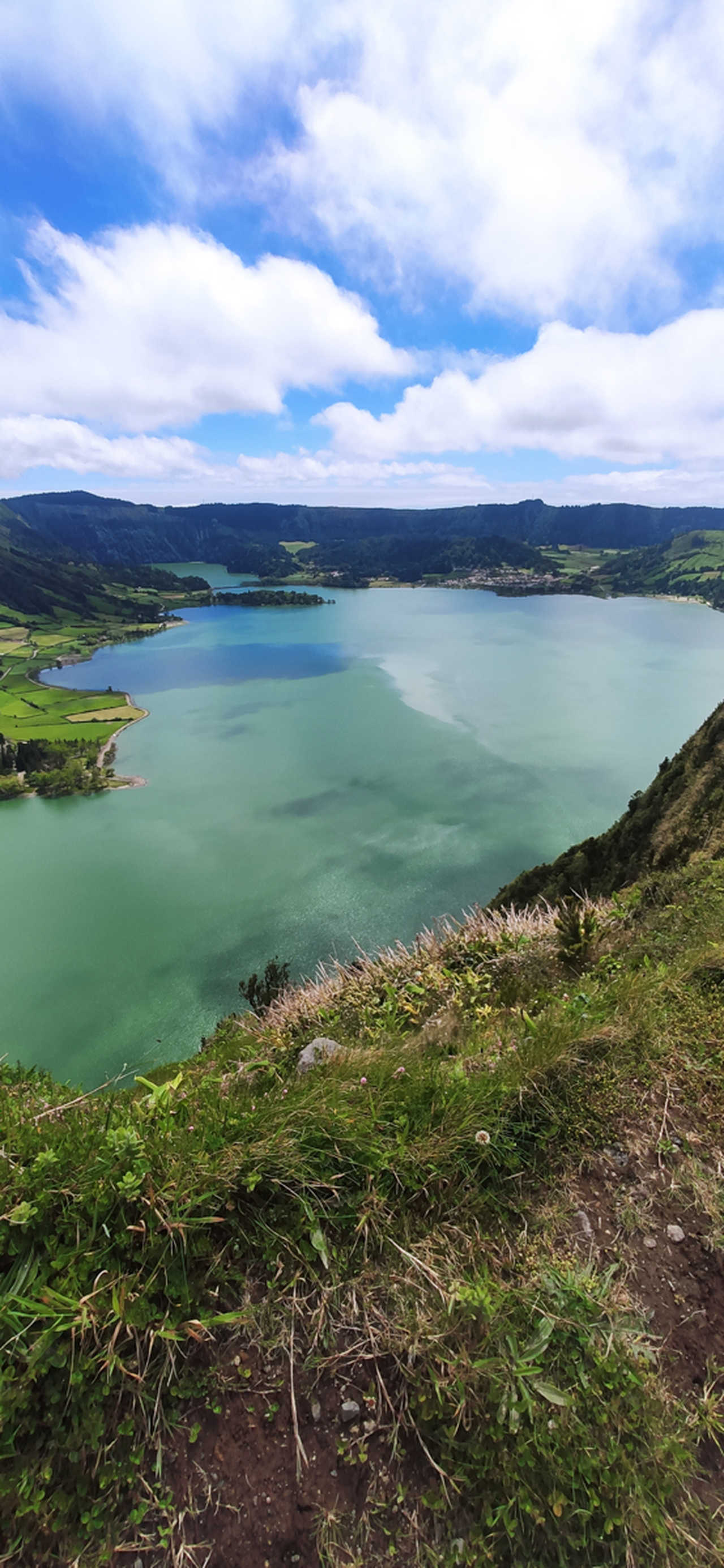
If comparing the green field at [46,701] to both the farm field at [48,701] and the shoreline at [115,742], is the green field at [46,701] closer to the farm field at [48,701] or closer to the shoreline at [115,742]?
the farm field at [48,701]

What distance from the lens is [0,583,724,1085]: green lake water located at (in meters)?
36.7

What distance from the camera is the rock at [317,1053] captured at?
426cm

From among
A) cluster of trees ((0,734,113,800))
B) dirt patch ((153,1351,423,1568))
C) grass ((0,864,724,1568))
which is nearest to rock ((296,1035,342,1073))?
grass ((0,864,724,1568))

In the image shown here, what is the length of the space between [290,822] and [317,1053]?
54.1 meters

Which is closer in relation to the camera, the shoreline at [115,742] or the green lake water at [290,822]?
the green lake water at [290,822]

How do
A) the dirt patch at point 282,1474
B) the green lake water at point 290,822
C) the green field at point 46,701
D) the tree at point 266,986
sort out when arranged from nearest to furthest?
the dirt patch at point 282,1474 → the tree at point 266,986 → the green lake water at point 290,822 → the green field at point 46,701

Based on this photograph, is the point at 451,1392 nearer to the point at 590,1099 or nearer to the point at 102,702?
the point at 590,1099

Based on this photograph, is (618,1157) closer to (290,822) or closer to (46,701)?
(290,822)

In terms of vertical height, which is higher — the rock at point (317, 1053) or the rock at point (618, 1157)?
the rock at point (618, 1157)

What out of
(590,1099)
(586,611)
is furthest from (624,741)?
(586,611)

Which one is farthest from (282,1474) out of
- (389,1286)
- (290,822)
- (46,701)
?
(46,701)

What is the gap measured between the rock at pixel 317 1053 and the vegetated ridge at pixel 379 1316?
2.20 feet

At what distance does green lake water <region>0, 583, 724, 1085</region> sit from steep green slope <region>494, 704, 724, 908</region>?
10.6 m

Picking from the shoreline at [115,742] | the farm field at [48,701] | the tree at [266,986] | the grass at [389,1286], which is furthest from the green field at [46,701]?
the grass at [389,1286]
